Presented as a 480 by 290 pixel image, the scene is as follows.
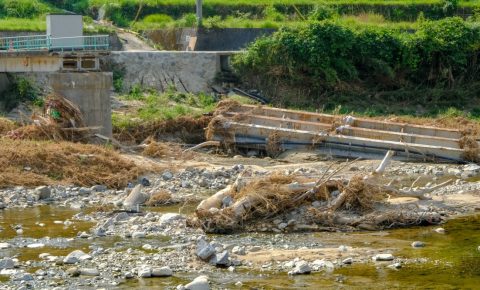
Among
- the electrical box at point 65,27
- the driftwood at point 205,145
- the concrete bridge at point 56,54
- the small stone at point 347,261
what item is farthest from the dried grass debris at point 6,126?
the small stone at point 347,261

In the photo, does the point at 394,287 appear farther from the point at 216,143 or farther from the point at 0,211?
the point at 216,143

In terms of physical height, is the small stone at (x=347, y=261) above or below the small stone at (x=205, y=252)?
below

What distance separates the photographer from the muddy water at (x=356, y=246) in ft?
56.2

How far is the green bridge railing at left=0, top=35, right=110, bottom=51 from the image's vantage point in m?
33.5

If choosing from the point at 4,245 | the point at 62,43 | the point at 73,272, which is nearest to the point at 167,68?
the point at 62,43

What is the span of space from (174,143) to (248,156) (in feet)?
8.95

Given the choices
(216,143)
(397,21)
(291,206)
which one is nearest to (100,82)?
(216,143)

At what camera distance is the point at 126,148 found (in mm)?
33031

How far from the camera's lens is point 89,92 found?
33500 mm

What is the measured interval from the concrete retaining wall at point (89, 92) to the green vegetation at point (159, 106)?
210 centimetres

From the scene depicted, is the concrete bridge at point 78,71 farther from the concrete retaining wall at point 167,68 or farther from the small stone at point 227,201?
the small stone at point 227,201

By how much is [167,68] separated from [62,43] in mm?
9003

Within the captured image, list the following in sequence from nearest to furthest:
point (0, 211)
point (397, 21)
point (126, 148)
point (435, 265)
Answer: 1. point (435, 265)
2. point (0, 211)
3. point (126, 148)
4. point (397, 21)

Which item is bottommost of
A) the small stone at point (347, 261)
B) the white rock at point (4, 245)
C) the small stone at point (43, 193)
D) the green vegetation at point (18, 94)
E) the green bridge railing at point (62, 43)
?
the small stone at point (43, 193)
